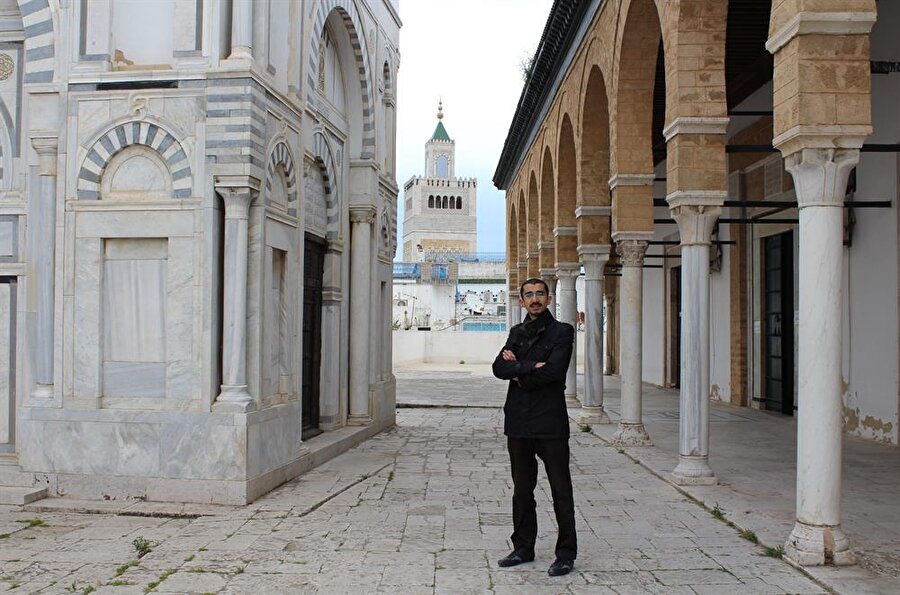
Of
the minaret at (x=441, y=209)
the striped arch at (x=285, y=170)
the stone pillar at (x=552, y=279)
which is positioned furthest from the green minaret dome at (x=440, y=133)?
the striped arch at (x=285, y=170)

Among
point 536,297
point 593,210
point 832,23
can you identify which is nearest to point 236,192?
point 536,297

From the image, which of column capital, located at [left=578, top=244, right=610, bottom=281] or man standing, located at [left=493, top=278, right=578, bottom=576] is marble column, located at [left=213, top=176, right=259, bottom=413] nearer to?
man standing, located at [left=493, top=278, right=578, bottom=576]

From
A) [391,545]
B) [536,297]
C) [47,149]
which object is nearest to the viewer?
[536,297]

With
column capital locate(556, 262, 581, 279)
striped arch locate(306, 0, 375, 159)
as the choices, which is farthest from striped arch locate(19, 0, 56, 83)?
column capital locate(556, 262, 581, 279)

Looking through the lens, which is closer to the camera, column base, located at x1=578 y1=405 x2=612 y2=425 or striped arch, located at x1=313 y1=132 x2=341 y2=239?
striped arch, located at x1=313 y1=132 x2=341 y2=239

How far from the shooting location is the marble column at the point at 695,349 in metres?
7.43

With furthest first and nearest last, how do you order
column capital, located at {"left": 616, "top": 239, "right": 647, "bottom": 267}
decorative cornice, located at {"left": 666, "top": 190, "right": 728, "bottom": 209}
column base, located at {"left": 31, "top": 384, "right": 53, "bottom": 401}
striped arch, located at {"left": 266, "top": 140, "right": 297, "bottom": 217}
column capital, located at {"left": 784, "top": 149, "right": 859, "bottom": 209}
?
column capital, located at {"left": 616, "top": 239, "right": 647, "bottom": 267}, decorative cornice, located at {"left": 666, "top": 190, "right": 728, "bottom": 209}, striped arch, located at {"left": 266, "top": 140, "right": 297, "bottom": 217}, column base, located at {"left": 31, "top": 384, "right": 53, "bottom": 401}, column capital, located at {"left": 784, "top": 149, "right": 859, "bottom": 209}

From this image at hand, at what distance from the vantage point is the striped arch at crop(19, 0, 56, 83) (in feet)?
23.2

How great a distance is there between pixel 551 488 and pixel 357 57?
24.4 feet

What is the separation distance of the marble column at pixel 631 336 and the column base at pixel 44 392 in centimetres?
603

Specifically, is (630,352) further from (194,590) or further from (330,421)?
(194,590)

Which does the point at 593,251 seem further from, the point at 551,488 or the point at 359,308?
the point at 551,488

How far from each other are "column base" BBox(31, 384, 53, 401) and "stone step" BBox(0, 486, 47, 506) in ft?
2.39

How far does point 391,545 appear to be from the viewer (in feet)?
17.7
